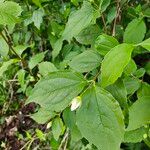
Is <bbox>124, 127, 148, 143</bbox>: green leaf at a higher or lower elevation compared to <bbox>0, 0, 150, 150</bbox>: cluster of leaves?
lower

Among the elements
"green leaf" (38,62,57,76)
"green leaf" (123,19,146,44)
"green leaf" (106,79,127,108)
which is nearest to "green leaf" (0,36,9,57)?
"green leaf" (38,62,57,76)

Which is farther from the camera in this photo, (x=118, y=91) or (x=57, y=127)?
(x=57, y=127)

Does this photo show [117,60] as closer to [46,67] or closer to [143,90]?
[143,90]


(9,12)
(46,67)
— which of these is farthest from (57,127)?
(9,12)

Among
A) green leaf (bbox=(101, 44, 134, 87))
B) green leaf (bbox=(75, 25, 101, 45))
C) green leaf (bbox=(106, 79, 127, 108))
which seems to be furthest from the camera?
green leaf (bbox=(75, 25, 101, 45))

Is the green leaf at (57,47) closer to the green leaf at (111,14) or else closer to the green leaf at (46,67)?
the green leaf at (46,67)

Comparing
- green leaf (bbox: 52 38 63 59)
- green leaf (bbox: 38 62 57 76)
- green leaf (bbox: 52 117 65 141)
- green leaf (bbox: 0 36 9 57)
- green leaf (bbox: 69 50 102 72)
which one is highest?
green leaf (bbox: 69 50 102 72)

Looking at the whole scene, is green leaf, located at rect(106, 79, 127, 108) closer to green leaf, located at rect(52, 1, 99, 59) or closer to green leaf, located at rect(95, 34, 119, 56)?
green leaf, located at rect(95, 34, 119, 56)

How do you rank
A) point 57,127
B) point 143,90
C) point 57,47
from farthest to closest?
1. point 57,47
2. point 57,127
3. point 143,90
